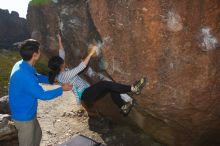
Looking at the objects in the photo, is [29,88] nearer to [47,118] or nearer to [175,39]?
[175,39]

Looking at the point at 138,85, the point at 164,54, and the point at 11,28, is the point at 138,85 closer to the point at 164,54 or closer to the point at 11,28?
the point at 164,54

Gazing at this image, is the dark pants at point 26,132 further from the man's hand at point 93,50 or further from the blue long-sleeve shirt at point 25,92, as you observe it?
the man's hand at point 93,50

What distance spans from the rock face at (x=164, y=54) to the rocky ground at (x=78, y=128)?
3.15 feet

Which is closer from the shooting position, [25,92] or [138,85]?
[25,92]

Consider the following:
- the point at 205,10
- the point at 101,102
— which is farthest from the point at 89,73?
the point at 205,10

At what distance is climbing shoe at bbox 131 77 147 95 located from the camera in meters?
8.99

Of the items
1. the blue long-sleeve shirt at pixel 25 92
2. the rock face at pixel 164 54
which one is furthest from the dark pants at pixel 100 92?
the blue long-sleeve shirt at pixel 25 92

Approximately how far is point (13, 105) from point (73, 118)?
6.38 m

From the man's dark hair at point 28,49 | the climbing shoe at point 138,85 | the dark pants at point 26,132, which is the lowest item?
the dark pants at point 26,132

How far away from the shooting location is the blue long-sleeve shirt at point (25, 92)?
7150 mm

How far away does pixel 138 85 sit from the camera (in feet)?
30.2

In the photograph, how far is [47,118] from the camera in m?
13.9

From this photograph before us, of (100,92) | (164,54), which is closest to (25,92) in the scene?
(100,92)

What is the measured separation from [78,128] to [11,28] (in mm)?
31659
